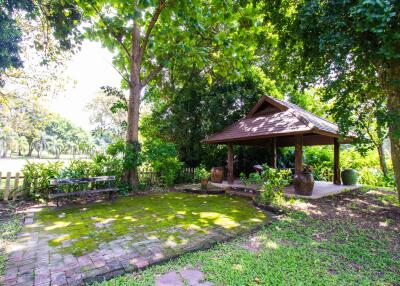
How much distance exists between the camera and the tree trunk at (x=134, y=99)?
9250 millimetres

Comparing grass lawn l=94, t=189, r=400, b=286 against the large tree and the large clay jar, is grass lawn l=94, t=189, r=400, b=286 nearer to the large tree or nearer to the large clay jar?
the large tree

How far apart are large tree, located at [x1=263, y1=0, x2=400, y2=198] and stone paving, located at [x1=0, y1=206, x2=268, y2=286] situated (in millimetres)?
4724

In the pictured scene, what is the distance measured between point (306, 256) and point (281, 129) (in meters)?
5.53

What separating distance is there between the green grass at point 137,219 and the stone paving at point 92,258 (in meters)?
0.18

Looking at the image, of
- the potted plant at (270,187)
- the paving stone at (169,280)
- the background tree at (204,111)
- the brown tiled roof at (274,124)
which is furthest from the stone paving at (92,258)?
the background tree at (204,111)

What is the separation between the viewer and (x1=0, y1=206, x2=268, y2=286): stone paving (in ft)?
9.21

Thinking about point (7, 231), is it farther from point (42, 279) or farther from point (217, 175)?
point (217, 175)

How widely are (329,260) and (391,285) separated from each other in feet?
2.46

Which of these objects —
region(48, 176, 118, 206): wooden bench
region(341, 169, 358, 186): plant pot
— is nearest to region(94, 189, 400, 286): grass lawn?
region(48, 176, 118, 206): wooden bench

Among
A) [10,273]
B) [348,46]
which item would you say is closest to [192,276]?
[10,273]

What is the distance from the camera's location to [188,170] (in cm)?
1250

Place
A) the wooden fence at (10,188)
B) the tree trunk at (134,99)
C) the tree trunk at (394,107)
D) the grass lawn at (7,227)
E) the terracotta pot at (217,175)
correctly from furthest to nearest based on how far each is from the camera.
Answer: the terracotta pot at (217,175)
the tree trunk at (134,99)
the wooden fence at (10,188)
the tree trunk at (394,107)
the grass lawn at (7,227)

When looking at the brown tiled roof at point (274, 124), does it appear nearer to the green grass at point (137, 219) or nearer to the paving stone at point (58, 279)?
the green grass at point (137, 219)

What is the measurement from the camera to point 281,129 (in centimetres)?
825
